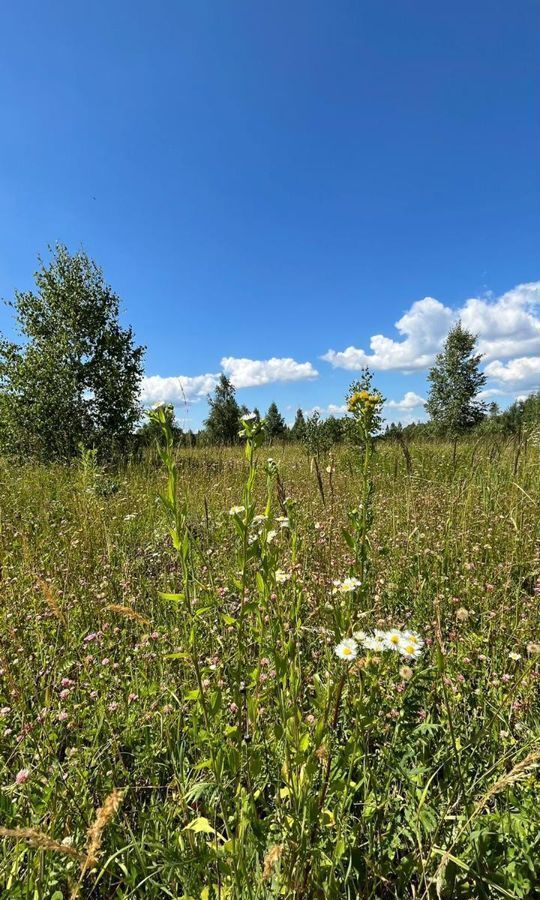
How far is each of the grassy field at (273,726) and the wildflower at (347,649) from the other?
0.13 feet

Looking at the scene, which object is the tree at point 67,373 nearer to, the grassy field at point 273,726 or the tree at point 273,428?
the tree at point 273,428

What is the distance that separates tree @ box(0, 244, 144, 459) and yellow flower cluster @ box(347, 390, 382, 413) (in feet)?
32.3

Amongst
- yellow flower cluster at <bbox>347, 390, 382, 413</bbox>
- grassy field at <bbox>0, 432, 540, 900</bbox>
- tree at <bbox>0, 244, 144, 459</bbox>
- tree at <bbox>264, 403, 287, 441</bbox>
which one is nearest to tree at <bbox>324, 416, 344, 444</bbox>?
tree at <bbox>264, 403, 287, 441</bbox>

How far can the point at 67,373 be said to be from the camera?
36.1 feet

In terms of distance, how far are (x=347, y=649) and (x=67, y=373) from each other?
11.6 m

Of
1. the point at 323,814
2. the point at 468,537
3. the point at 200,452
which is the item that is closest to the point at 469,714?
the point at 323,814

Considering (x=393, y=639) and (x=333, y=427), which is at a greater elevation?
(x=333, y=427)

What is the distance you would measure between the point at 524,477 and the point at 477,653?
11.7ft

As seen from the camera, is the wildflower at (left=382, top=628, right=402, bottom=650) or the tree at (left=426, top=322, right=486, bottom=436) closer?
the wildflower at (left=382, top=628, right=402, bottom=650)

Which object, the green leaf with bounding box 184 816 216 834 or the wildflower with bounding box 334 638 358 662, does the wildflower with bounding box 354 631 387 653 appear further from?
the green leaf with bounding box 184 816 216 834

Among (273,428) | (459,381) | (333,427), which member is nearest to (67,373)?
(273,428)

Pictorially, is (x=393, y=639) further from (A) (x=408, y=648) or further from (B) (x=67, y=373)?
(B) (x=67, y=373)

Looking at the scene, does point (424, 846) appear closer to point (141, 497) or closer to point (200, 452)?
point (141, 497)

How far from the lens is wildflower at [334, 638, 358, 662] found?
3.47 feet
